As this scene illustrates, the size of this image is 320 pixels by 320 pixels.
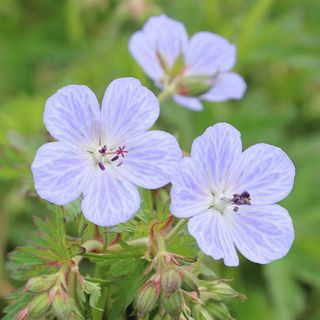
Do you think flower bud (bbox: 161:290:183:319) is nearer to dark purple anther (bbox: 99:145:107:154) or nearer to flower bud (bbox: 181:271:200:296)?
flower bud (bbox: 181:271:200:296)

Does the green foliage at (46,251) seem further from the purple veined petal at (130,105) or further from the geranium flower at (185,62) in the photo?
the geranium flower at (185,62)

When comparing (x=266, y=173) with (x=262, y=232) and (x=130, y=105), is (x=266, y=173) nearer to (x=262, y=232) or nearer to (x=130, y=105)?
(x=262, y=232)

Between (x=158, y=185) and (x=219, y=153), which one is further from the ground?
(x=219, y=153)

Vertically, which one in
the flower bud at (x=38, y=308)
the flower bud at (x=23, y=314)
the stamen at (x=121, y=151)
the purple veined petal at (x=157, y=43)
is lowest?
the flower bud at (x=23, y=314)

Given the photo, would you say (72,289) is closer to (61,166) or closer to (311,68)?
(61,166)

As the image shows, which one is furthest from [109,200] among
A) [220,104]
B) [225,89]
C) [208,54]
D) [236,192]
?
[220,104]

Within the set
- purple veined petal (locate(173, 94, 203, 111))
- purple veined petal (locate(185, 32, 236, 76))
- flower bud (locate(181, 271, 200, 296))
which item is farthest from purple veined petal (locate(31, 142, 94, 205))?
purple veined petal (locate(185, 32, 236, 76))

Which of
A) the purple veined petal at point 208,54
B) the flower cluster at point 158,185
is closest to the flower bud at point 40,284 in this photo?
the flower cluster at point 158,185

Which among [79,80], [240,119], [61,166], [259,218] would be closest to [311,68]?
[240,119]
